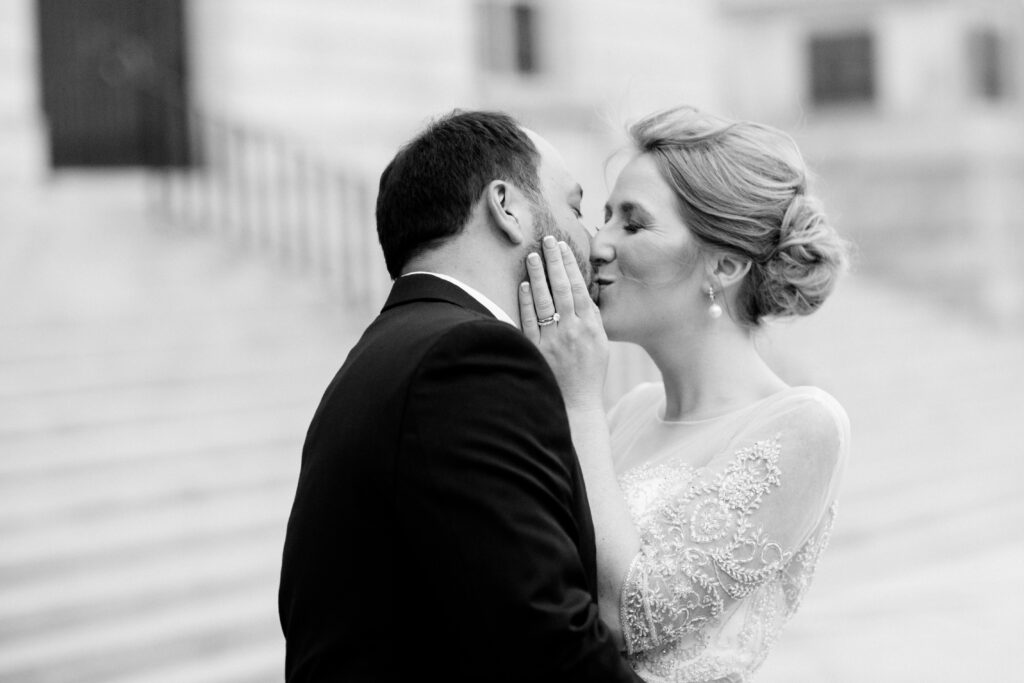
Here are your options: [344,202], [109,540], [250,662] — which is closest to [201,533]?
[109,540]

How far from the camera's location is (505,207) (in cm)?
248

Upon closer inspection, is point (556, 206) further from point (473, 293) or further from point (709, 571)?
point (709, 571)

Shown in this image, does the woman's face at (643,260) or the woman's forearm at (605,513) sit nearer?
the woman's forearm at (605,513)

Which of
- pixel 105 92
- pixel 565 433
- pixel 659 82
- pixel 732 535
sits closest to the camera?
pixel 565 433

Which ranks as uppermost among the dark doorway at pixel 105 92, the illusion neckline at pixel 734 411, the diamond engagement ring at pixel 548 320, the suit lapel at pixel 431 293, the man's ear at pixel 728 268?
the dark doorway at pixel 105 92

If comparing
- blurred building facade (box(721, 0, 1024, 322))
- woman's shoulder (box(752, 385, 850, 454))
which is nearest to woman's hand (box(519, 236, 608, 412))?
woman's shoulder (box(752, 385, 850, 454))

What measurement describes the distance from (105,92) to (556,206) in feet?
33.0

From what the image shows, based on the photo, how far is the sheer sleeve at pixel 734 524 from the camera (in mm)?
2729

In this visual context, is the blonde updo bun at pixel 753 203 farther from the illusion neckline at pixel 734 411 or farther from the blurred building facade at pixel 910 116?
the blurred building facade at pixel 910 116

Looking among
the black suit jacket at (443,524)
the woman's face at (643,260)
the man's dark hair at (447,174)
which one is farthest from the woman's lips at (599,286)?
the black suit jacket at (443,524)

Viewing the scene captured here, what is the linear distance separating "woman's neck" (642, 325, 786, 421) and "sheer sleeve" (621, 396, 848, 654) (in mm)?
228

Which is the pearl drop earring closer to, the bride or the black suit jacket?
the bride

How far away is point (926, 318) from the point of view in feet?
54.6

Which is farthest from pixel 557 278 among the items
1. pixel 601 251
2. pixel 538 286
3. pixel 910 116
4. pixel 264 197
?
pixel 910 116
